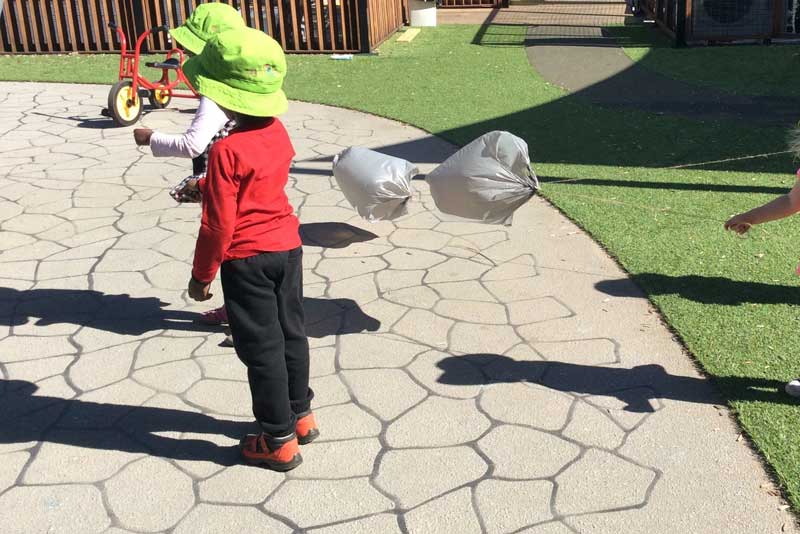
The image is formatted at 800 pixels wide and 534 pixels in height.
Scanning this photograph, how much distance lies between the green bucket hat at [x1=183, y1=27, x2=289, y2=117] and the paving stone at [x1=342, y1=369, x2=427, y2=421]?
1562 mm

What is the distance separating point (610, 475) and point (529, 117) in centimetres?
714

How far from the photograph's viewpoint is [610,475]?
3682 mm

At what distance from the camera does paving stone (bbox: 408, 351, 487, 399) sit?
438 centimetres

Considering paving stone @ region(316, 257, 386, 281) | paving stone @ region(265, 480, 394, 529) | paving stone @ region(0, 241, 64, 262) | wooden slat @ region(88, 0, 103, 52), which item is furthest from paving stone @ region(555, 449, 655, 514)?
wooden slat @ region(88, 0, 103, 52)

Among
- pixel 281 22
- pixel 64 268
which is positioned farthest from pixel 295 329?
pixel 281 22

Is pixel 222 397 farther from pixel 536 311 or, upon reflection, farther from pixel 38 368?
pixel 536 311

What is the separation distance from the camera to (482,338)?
4.92 m

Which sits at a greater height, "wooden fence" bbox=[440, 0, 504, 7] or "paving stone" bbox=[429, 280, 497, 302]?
"wooden fence" bbox=[440, 0, 504, 7]

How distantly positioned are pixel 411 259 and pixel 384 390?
1.85 m

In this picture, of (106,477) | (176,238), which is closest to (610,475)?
(106,477)

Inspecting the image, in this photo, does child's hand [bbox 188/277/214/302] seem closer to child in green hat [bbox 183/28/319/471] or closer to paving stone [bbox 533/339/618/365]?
child in green hat [bbox 183/28/319/471]

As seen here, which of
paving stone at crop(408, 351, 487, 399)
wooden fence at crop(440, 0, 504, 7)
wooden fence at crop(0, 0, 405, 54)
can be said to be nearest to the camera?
paving stone at crop(408, 351, 487, 399)

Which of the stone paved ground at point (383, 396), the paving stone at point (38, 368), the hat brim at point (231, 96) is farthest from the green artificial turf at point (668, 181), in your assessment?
the paving stone at point (38, 368)

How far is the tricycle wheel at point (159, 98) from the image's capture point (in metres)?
10.7
